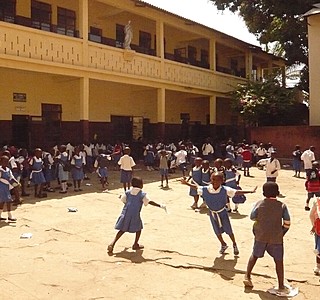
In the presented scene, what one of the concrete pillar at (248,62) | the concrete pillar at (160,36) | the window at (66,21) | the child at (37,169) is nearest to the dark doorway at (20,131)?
the window at (66,21)

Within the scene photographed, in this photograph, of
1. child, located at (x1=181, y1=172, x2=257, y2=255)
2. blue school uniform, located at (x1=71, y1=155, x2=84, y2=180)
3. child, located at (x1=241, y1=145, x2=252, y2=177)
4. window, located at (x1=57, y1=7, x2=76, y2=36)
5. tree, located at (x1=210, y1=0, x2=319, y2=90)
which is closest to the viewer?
child, located at (x1=181, y1=172, x2=257, y2=255)

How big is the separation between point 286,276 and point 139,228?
7.10ft

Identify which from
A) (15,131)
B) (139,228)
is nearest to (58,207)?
(139,228)

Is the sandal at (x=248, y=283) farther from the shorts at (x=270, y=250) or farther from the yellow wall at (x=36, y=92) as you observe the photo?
the yellow wall at (x=36, y=92)

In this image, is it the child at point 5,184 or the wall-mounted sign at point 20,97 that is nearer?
the child at point 5,184

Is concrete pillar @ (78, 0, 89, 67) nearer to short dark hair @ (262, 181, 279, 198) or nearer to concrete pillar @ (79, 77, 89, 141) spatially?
concrete pillar @ (79, 77, 89, 141)

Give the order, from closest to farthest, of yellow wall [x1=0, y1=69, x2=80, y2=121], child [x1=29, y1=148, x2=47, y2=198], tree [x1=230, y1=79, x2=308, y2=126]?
child [x1=29, y1=148, x2=47, y2=198], yellow wall [x1=0, y1=69, x2=80, y2=121], tree [x1=230, y1=79, x2=308, y2=126]

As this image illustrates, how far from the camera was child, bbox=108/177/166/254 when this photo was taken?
239 inches

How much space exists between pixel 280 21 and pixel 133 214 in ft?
68.0

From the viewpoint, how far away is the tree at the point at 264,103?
21125mm

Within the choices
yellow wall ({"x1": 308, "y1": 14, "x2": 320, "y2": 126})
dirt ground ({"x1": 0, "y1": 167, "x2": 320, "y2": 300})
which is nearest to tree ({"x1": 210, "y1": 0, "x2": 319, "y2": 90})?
yellow wall ({"x1": 308, "y1": 14, "x2": 320, "y2": 126})

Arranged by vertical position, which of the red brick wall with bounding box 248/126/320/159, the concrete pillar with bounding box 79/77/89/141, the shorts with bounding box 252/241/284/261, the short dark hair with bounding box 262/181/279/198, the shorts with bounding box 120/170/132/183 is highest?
the concrete pillar with bounding box 79/77/89/141

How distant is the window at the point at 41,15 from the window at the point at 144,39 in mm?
5518

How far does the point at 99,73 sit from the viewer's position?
15.1 metres
